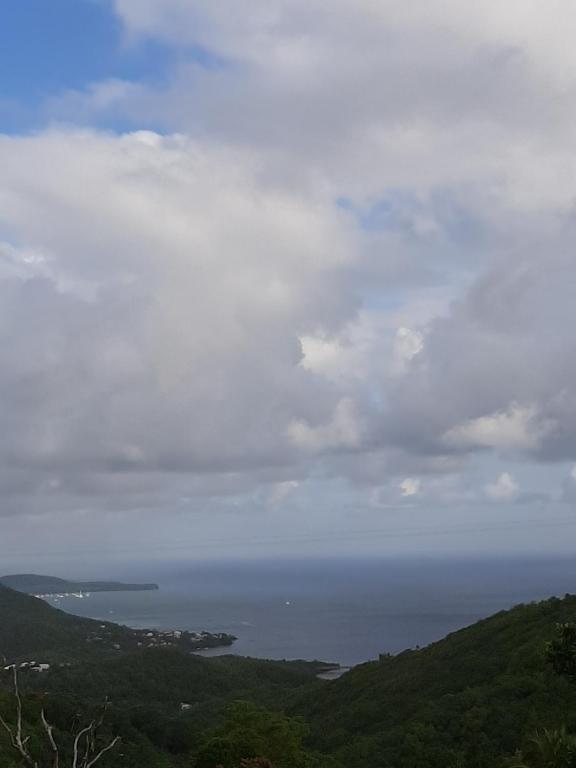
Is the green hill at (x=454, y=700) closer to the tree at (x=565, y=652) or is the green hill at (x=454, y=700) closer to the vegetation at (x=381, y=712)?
the vegetation at (x=381, y=712)

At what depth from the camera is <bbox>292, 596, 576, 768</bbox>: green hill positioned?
37844 millimetres

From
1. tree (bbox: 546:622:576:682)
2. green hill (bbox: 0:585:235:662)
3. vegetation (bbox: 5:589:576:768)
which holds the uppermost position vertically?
tree (bbox: 546:622:576:682)

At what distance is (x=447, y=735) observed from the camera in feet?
131

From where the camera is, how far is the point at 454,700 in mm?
45969

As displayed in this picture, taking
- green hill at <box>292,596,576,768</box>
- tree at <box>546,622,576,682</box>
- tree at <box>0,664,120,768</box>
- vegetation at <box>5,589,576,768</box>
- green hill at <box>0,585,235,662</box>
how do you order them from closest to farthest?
1. tree at <box>0,664,120,768</box>
2. tree at <box>546,622,576,682</box>
3. vegetation at <box>5,589,576,768</box>
4. green hill at <box>292,596,576,768</box>
5. green hill at <box>0,585,235,662</box>

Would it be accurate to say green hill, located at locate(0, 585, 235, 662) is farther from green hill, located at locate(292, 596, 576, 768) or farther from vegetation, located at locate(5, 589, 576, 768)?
green hill, located at locate(292, 596, 576, 768)

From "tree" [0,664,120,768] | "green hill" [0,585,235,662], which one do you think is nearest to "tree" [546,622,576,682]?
"tree" [0,664,120,768]

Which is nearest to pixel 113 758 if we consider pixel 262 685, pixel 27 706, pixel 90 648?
pixel 27 706

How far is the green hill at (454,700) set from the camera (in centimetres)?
3784

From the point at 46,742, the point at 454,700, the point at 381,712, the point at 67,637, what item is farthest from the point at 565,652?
the point at 67,637

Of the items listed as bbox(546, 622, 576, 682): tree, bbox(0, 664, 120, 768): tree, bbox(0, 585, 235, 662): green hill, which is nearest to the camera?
bbox(0, 664, 120, 768): tree

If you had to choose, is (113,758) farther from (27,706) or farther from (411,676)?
(411,676)

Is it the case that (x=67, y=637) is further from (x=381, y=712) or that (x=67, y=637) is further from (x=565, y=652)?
(x=565, y=652)

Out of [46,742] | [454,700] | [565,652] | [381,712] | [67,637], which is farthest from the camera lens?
[67,637]
